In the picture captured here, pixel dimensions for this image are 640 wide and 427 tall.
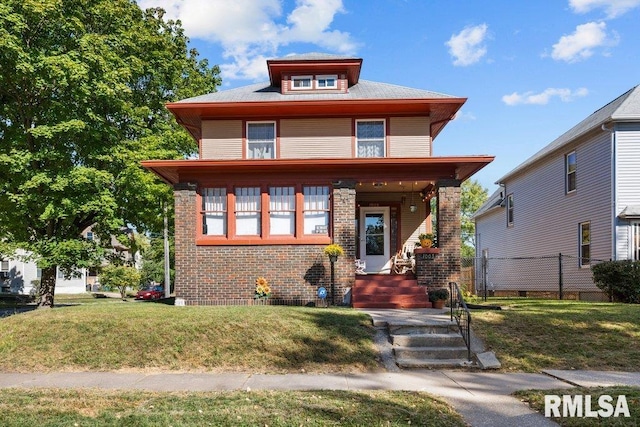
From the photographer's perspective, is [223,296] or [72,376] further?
[223,296]

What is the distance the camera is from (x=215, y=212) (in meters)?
13.6

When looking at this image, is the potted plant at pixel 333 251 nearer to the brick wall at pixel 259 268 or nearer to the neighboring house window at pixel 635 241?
the brick wall at pixel 259 268

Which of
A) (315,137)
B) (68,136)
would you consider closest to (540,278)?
(315,137)

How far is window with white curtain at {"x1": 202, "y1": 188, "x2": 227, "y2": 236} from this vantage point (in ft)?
44.5

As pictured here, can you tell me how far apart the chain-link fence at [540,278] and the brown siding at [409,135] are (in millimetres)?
5149

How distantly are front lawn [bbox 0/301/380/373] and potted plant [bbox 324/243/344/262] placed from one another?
8.56 ft

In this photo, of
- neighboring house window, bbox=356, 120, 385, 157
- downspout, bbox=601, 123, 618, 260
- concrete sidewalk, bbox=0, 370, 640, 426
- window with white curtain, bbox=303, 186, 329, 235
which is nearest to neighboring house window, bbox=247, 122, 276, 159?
window with white curtain, bbox=303, 186, 329, 235

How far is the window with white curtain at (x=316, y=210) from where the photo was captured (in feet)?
44.2

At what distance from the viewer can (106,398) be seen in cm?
595

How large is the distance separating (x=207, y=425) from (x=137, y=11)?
22017mm

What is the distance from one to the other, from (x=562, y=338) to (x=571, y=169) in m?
12.0

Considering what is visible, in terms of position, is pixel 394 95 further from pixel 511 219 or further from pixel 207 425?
pixel 511 219

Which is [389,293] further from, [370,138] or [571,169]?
[571,169]

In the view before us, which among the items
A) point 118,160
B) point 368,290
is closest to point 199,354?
point 368,290
